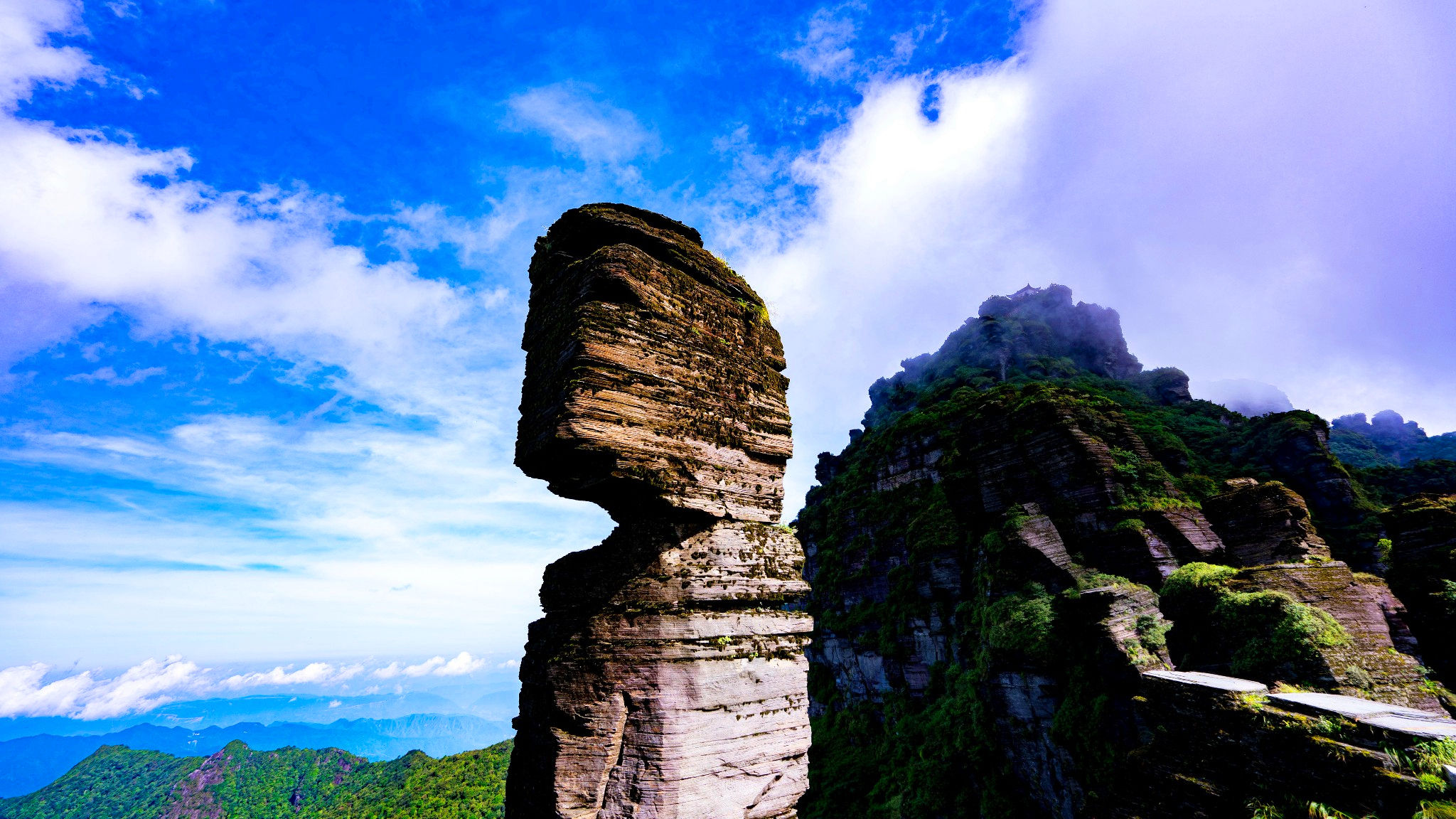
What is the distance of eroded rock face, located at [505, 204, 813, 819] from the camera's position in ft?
16.4

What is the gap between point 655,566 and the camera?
5.57 meters

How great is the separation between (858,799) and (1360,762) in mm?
34690

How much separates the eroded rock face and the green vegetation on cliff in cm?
4487

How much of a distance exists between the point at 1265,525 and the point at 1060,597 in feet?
28.2

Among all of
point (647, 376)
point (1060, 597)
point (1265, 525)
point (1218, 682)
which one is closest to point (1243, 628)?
point (1060, 597)

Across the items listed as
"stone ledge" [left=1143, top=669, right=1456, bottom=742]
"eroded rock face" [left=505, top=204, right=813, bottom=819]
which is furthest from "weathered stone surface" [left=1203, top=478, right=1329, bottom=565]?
"eroded rock face" [left=505, top=204, right=813, bottom=819]

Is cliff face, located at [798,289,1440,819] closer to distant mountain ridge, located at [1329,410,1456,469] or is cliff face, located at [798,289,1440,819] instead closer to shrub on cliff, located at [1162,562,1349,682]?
shrub on cliff, located at [1162,562,1349,682]

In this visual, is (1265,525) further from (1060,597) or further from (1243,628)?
(1243,628)

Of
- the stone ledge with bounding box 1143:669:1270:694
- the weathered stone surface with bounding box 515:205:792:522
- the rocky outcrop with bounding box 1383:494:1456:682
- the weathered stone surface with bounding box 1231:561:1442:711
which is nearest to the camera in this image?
the weathered stone surface with bounding box 515:205:792:522

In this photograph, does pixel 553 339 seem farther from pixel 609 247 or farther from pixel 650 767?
pixel 650 767

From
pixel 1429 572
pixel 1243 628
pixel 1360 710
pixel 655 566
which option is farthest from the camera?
pixel 1429 572

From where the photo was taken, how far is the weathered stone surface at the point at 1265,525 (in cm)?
2134

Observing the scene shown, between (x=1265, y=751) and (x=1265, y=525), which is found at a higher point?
(x=1265, y=525)

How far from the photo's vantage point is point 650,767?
4875 mm
